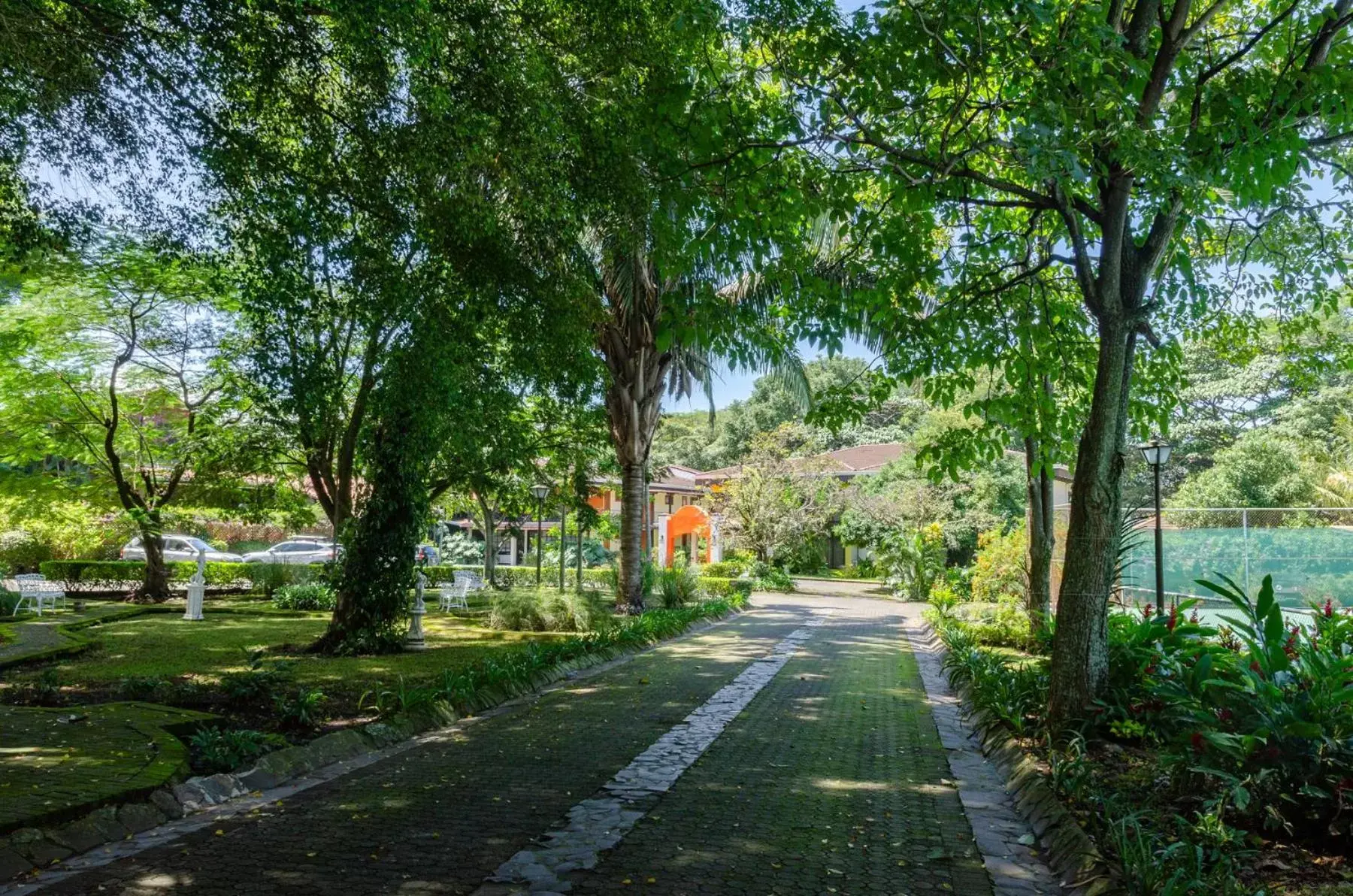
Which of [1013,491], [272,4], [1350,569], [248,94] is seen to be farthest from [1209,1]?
[1013,491]

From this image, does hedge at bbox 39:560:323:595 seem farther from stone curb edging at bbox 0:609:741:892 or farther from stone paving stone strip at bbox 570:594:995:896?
stone paving stone strip at bbox 570:594:995:896

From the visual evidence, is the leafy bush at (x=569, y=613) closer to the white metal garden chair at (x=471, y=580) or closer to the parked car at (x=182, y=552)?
the white metal garden chair at (x=471, y=580)

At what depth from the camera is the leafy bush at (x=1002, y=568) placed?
1789 cm

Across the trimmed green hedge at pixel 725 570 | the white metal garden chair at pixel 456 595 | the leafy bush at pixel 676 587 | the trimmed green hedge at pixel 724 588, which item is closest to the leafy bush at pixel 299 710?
the white metal garden chair at pixel 456 595

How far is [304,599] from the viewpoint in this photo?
21.7m

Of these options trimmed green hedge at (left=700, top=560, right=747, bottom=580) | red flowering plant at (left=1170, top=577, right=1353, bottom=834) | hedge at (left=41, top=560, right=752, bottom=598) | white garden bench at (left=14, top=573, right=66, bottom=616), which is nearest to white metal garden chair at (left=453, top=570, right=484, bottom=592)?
hedge at (left=41, top=560, right=752, bottom=598)

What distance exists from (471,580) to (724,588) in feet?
26.3

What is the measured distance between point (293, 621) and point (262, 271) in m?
12.3

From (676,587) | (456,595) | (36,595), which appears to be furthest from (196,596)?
(676,587)

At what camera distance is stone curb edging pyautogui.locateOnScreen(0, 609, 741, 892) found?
4.62m

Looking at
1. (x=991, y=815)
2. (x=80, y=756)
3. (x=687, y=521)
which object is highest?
(x=687, y=521)

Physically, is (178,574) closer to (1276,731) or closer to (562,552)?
(562,552)

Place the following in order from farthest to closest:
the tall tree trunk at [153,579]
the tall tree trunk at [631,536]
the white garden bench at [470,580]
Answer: the tall tree trunk at [153,579] → the white garden bench at [470,580] → the tall tree trunk at [631,536]

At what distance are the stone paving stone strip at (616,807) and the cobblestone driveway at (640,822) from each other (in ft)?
0.34
